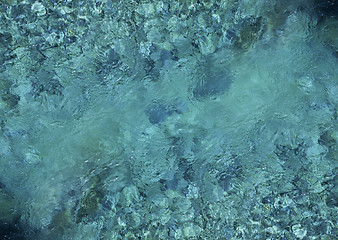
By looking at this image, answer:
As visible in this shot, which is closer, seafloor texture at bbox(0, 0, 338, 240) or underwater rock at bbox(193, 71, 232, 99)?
seafloor texture at bbox(0, 0, 338, 240)

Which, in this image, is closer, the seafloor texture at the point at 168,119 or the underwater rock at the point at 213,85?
the seafloor texture at the point at 168,119

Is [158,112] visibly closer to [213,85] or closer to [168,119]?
[168,119]

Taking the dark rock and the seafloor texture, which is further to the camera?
the dark rock

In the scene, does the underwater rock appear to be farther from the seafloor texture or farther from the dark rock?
the dark rock

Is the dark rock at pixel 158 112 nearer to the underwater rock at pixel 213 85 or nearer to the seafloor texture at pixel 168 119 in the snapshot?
the seafloor texture at pixel 168 119

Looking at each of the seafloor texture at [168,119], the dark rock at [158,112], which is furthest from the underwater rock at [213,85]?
the dark rock at [158,112]

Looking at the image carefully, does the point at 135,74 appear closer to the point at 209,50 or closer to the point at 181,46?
the point at 181,46

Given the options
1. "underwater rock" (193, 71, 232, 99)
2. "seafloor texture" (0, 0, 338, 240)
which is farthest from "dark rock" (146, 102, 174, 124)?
"underwater rock" (193, 71, 232, 99)

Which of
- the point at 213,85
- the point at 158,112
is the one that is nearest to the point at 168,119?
the point at 158,112
